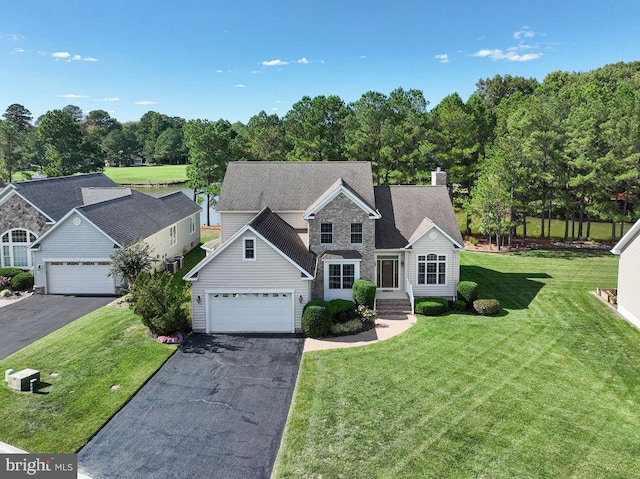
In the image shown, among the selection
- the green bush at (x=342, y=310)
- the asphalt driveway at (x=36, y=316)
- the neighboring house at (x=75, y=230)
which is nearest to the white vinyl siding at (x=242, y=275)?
the green bush at (x=342, y=310)

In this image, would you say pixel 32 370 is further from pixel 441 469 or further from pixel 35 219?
pixel 35 219

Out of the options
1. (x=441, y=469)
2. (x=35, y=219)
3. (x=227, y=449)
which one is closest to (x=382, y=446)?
(x=441, y=469)

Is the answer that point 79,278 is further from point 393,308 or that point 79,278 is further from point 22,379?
point 393,308

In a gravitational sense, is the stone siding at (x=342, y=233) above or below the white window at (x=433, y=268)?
above

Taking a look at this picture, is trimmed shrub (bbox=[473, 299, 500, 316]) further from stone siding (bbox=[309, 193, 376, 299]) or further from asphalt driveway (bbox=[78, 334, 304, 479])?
asphalt driveway (bbox=[78, 334, 304, 479])

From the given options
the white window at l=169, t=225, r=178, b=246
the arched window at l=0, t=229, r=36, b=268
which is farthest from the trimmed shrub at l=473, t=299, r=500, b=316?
the arched window at l=0, t=229, r=36, b=268

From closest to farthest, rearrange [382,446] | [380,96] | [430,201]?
[382,446] < [430,201] < [380,96]

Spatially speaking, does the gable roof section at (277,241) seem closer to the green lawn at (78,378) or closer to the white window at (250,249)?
the white window at (250,249)
